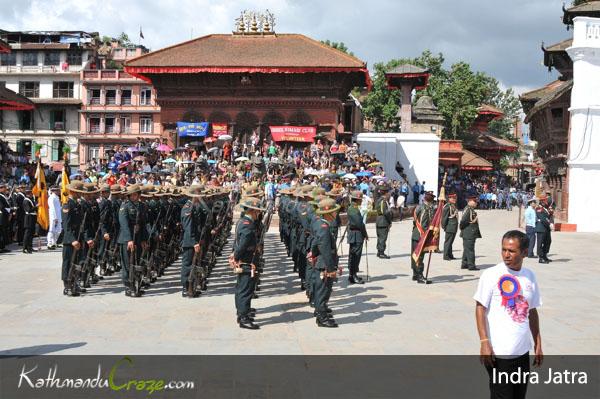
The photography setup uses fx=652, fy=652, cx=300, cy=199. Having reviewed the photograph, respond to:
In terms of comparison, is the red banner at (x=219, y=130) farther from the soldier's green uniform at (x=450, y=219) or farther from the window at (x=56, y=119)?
the soldier's green uniform at (x=450, y=219)

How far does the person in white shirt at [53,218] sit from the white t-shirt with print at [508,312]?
48.0ft

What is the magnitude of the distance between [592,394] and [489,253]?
42.9 ft

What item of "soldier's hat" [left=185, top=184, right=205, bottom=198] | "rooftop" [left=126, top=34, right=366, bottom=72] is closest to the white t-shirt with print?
"soldier's hat" [left=185, top=184, right=205, bottom=198]

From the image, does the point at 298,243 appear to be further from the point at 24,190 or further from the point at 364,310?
the point at 24,190

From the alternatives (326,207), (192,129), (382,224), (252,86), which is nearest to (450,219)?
(382,224)

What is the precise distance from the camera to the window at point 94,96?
55594 millimetres

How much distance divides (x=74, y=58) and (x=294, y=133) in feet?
88.3

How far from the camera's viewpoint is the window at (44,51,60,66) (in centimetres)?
5600

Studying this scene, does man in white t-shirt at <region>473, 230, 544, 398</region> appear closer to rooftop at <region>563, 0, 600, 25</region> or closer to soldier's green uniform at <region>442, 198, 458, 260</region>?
soldier's green uniform at <region>442, 198, 458, 260</region>

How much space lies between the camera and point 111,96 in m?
55.8

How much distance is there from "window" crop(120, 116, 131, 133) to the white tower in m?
37.9

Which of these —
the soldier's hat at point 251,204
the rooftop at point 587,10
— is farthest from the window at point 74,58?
the soldier's hat at point 251,204

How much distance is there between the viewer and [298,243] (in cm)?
1285

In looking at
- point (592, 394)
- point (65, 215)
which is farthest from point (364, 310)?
Answer: point (65, 215)
